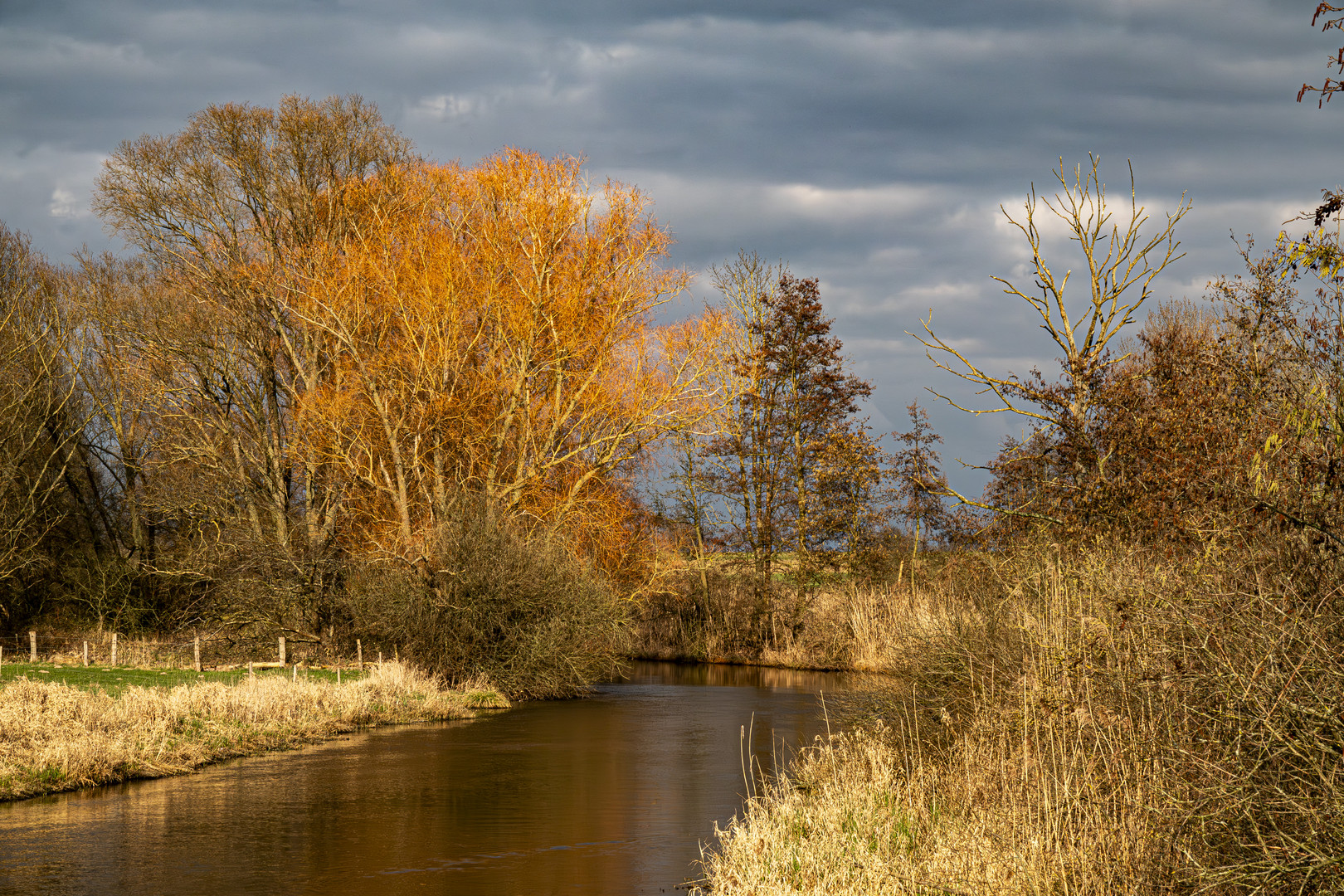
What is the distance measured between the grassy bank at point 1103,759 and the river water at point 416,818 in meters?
2.12

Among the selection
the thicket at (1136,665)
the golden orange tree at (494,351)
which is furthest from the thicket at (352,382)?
the thicket at (1136,665)

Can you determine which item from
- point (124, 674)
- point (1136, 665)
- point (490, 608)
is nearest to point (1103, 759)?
point (1136, 665)

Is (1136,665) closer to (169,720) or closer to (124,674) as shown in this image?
(169,720)

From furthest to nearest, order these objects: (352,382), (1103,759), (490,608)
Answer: (352,382) < (490,608) < (1103,759)

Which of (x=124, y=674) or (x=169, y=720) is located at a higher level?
(x=169, y=720)

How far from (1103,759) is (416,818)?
10104 mm

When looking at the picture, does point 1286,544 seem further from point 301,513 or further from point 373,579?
point 301,513

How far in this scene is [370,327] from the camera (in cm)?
3412

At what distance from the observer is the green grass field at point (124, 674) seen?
80.8 ft

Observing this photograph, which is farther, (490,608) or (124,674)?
(490,608)

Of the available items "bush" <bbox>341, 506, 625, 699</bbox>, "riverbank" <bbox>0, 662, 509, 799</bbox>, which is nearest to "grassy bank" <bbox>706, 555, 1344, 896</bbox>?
"riverbank" <bbox>0, 662, 509, 799</bbox>

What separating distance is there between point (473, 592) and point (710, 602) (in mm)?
16369

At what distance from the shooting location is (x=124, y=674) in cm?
2711


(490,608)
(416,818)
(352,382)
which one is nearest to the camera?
(416,818)
